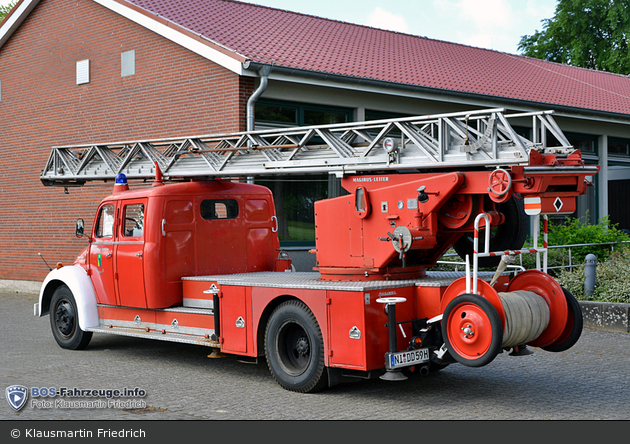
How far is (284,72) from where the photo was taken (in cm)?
1395

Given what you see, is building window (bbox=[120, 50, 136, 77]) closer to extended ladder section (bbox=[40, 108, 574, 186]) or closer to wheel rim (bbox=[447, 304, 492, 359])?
extended ladder section (bbox=[40, 108, 574, 186])

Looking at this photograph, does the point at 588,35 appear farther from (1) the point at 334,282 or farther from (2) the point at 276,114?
(1) the point at 334,282

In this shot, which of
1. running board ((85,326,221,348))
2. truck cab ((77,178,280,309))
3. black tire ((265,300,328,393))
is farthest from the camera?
truck cab ((77,178,280,309))

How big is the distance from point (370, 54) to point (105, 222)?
9304 mm

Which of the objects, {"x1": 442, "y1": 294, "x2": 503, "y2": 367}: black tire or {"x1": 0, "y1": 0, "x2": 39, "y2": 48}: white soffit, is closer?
{"x1": 442, "y1": 294, "x2": 503, "y2": 367}: black tire

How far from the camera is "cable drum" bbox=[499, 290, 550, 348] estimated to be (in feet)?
21.5

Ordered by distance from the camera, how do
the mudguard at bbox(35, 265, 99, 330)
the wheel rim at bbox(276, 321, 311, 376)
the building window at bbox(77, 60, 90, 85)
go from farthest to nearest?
the building window at bbox(77, 60, 90, 85)
the mudguard at bbox(35, 265, 99, 330)
the wheel rim at bbox(276, 321, 311, 376)

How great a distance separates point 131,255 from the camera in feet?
31.7

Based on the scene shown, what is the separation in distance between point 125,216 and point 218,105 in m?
5.07

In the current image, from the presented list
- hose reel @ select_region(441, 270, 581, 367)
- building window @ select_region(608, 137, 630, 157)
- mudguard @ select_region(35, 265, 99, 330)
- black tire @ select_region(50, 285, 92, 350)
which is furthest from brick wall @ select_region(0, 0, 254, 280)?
building window @ select_region(608, 137, 630, 157)

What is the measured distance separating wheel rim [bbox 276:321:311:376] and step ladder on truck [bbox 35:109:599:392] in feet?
0.05

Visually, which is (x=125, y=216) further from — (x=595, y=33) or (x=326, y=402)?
(x=595, y=33)

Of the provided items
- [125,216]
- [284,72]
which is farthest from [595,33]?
[125,216]

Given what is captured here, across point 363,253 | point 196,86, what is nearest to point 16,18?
point 196,86
